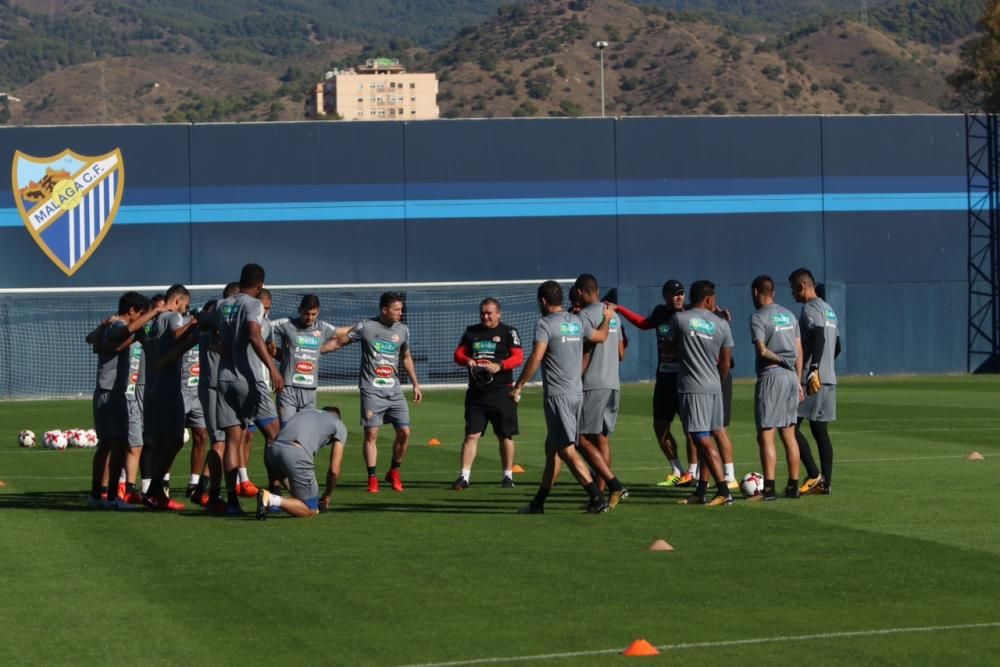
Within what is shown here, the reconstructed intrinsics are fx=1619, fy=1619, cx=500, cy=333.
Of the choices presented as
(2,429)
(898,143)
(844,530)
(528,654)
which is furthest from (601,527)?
(898,143)

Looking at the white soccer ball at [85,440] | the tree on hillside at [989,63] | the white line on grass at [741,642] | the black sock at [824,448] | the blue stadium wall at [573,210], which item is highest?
the tree on hillside at [989,63]

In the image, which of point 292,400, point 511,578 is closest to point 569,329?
point 292,400

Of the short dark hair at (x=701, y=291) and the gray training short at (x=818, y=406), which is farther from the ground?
the short dark hair at (x=701, y=291)

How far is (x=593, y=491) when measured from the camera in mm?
14188

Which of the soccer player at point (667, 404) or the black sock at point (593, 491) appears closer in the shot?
the black sock at point (593, 491)

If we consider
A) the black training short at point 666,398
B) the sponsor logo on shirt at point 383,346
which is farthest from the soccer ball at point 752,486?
the sponsor logo on shirt at point 383,346

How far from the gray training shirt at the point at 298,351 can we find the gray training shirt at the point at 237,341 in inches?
55.6

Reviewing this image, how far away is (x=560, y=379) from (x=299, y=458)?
237cm

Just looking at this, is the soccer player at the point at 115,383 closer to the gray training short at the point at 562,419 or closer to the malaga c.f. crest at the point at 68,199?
the gray training short at the point at 562,419

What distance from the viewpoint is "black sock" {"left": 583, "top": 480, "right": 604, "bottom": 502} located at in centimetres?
1409

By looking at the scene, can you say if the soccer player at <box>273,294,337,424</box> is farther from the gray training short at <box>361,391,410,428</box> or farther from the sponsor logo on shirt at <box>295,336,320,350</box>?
the gray training short at <box>361,391,410,428</box>

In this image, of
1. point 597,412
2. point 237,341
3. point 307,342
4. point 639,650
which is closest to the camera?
point 639,650

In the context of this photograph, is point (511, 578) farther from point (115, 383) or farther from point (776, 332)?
point (115, 383)

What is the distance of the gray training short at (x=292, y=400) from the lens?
1599 cm
